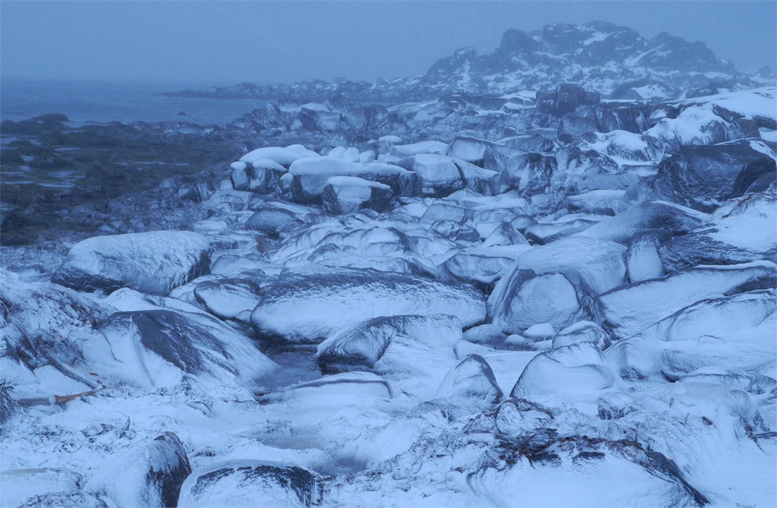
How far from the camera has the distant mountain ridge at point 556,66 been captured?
39.9m

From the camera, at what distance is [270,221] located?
26.9 feet

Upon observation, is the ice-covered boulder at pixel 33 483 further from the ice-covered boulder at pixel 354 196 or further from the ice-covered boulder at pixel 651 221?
the ice-covered boulder at pixel 354 196

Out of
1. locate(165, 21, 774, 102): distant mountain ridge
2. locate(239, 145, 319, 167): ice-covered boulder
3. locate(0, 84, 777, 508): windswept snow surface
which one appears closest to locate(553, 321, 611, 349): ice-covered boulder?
locate(0, 84, 777, 508): windswept snow surface

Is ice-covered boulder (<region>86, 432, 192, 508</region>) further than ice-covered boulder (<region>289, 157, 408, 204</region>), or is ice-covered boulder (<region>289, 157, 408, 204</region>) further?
ice-covered boulder (<region>289, 157, 408, 204</region>)

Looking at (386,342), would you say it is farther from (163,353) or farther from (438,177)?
(438,177)

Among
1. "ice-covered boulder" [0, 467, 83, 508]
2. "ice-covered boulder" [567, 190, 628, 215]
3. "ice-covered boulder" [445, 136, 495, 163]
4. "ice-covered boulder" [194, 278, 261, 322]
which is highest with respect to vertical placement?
"ice-covered boulder" [445, 136, 495, 163]

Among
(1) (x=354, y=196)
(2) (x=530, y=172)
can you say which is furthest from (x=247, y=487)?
(2) (x=530, y=172)

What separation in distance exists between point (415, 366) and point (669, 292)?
1.84 meters

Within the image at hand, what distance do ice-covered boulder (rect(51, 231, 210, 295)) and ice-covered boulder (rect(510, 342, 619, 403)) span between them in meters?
3.40

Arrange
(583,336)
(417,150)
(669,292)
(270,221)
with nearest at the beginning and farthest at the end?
(583,336), (669,292), (270,221), (417,150)

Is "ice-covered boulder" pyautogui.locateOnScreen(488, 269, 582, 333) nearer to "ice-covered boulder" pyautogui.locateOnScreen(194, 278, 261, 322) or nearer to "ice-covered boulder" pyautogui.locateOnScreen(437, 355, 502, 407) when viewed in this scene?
"ice-covered boulder" pyautogui.locateOnScreen(437, 355, 502, 407)

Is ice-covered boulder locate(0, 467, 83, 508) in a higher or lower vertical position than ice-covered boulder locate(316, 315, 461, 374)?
higher

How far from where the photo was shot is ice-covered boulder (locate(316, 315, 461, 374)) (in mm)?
3469

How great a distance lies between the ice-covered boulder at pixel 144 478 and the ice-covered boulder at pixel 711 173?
5.95 meters
